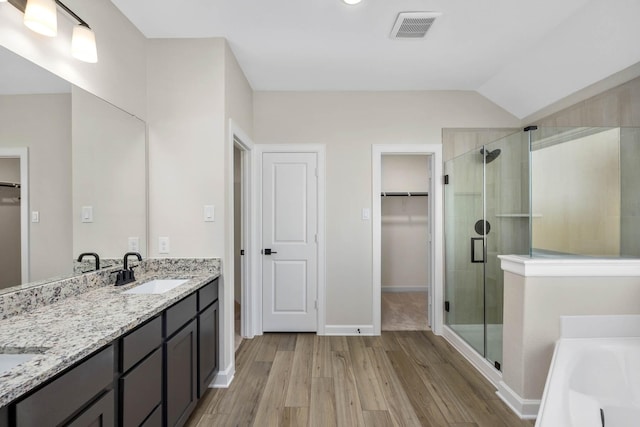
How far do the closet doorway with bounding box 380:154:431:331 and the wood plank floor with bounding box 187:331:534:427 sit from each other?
83.0 inches

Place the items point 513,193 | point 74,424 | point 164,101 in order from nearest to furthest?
1. point 74,424
2. point 164,101
3. point 513,193

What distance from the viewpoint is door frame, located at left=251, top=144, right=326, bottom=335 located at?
335 centimetres

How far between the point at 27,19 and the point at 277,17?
55.0 inches

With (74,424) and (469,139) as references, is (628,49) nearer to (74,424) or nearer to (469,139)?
(469,139)

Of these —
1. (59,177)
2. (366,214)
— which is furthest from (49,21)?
(366,214)

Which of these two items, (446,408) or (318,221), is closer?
(446,408)

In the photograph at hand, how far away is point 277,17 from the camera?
217cm

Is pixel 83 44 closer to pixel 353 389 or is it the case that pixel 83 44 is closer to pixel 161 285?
pixel 161 285

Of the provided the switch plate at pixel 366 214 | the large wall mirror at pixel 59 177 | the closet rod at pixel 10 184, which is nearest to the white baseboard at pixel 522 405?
the switch plate at pixel 366 214

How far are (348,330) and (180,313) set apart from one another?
207cm

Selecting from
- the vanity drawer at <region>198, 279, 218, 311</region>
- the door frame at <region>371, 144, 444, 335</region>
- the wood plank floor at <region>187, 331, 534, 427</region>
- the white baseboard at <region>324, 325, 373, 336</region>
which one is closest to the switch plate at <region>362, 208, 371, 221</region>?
the door frame at <region>371, 144, 444, 335</region>

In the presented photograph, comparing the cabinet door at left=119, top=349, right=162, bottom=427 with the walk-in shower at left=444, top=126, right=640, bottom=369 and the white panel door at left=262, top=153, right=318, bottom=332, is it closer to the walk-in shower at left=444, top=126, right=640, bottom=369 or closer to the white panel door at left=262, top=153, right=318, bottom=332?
the white panel door at left=262, top=153, right=318, bottom=332

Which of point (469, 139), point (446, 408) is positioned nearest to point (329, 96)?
point (469, 139)

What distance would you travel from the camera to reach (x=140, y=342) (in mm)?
1403
